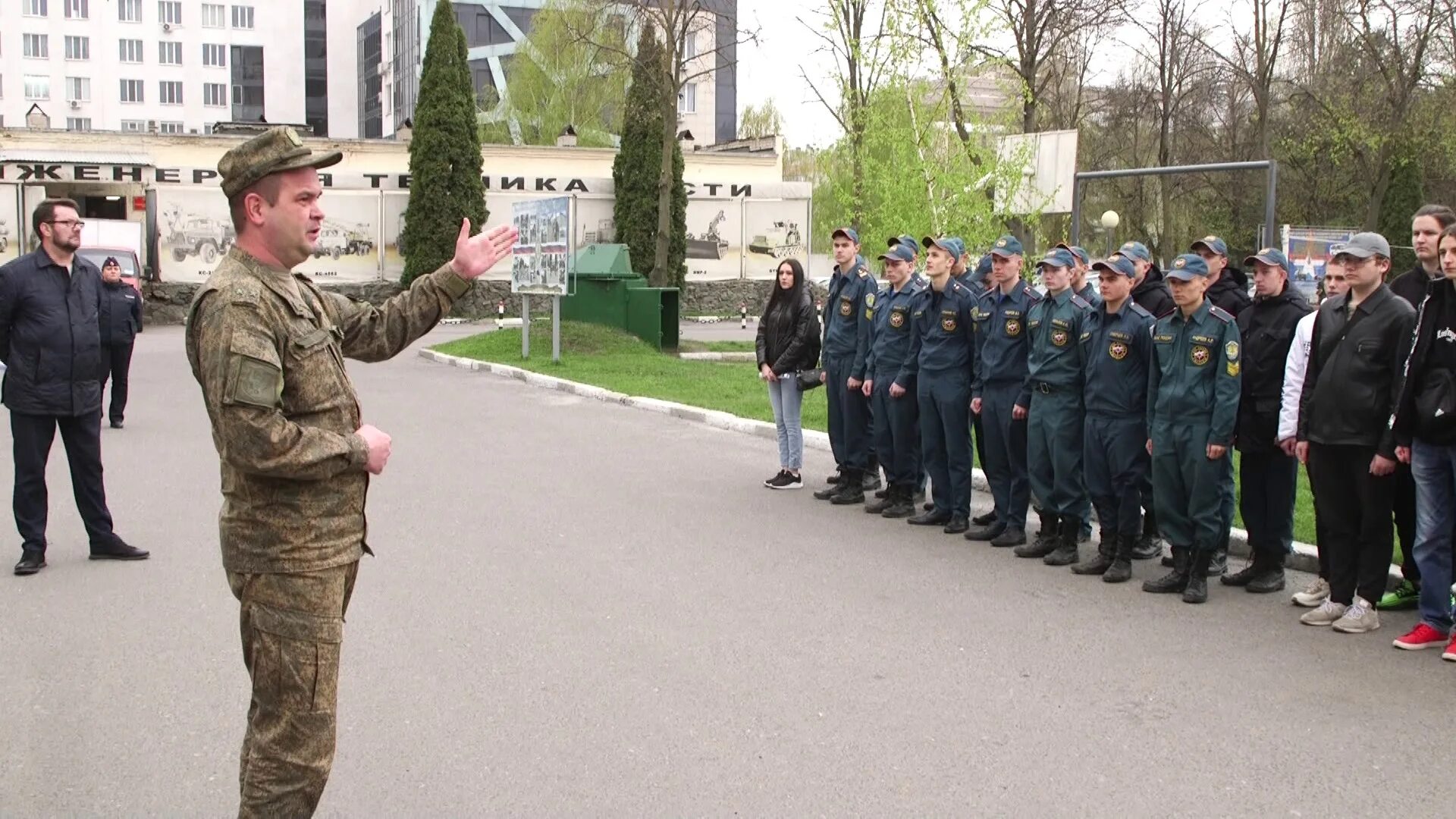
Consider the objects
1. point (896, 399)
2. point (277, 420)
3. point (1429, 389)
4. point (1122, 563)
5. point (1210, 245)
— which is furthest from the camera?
point (896, 399)

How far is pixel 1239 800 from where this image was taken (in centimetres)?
484

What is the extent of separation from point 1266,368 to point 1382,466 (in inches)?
52.7

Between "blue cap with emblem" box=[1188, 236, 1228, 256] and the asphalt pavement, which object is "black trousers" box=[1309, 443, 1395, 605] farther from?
"blue cap with emblem" box=[1188, 236, 1228, 256]

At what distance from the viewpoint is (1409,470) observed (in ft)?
24.5

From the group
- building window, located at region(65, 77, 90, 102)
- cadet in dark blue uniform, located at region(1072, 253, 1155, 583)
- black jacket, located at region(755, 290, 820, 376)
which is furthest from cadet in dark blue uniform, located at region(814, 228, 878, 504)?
building window, located at region(65, 77, 90, 102)

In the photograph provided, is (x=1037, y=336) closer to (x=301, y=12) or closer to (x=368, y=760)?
(x=368, y=760)

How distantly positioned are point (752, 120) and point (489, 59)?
2086cm

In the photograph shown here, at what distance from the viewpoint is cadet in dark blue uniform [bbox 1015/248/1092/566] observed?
29.2ft

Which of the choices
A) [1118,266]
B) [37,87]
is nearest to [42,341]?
[1118,266]

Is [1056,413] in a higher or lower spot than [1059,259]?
lower

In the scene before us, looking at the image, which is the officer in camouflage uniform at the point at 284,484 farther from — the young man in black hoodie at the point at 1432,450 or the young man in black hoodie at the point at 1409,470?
the young man in black hoodie at the point at 1409,470

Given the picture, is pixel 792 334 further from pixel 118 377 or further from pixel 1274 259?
pixel 118 377

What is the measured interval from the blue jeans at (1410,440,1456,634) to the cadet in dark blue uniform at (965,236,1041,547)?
117 inches

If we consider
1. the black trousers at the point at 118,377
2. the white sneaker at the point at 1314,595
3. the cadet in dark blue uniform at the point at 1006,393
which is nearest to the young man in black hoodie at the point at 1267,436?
the white sneaker at the point at 1314,595
